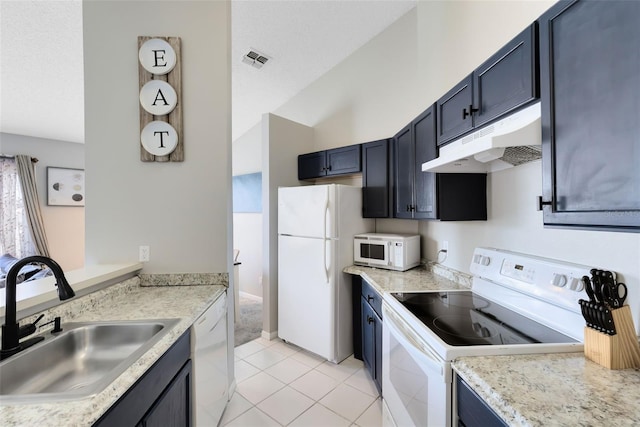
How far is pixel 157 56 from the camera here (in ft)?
6.17

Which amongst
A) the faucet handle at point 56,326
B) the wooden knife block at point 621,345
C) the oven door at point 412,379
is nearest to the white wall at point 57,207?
the faucet handle at point 56,326

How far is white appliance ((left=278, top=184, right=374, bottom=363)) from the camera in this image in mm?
2561

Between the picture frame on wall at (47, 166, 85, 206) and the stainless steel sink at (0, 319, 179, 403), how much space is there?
5.32 metres

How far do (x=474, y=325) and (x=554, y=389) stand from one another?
19.7 inches

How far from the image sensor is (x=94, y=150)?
6.14 ft

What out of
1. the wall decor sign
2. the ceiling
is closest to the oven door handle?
the wall decor sign

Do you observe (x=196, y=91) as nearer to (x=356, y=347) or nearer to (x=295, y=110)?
(x=295, y=110)

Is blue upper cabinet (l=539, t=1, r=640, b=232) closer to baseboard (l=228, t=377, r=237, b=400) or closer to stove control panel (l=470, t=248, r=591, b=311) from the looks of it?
stove control panel (l=470, t=248, r=591, b=311)

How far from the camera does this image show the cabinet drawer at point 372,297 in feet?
6.56

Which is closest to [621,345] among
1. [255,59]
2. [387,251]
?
[387,251]

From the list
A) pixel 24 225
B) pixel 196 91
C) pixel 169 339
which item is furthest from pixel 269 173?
pixel 24 225

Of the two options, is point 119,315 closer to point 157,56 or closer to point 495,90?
point 157,56

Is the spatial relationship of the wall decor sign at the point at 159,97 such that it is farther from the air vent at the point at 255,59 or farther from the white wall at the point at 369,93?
the white wall at the point at 369,93

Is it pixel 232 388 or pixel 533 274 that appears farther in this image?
pixel 232 388
